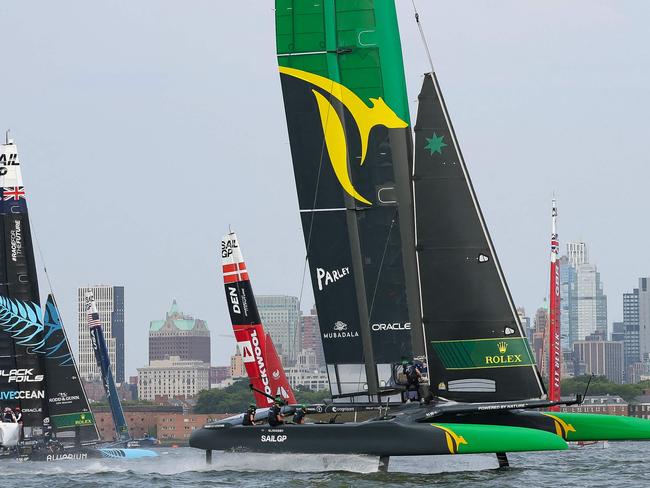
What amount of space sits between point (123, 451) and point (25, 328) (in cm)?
487

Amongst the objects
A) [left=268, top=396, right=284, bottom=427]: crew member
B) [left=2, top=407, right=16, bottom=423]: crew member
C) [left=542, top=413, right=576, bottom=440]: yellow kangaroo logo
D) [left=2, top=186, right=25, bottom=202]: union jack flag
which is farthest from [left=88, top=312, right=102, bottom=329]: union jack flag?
[left=542, top=413, right=576, bottom=440]: yellow kangaroo logo

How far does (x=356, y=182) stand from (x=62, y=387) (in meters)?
13.0

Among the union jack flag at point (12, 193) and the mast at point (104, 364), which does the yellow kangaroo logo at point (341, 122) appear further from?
the mast at point (104, 364)

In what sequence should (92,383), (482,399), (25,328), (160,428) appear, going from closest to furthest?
(482,399) → (25,328) → (160,428) → (92,383)

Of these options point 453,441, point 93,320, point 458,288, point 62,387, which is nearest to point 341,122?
point 458,288

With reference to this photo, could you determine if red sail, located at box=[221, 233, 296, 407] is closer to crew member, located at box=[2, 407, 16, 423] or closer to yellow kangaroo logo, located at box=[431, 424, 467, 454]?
crew member, located at box=[2, 407, 16, 423]

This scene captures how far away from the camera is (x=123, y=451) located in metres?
34.1

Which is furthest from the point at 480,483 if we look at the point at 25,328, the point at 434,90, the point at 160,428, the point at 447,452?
the point at 160,428

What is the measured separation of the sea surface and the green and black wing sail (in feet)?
4.52

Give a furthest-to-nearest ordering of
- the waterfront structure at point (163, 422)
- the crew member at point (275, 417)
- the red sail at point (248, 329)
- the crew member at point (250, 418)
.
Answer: the waterfront structure at point (163, 422), the red sail at point (248, 329), the crew member at point (250, 418), the crew member at point (275, 417)

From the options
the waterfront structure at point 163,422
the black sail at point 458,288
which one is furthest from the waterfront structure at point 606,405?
→ the black sail at point 458,288

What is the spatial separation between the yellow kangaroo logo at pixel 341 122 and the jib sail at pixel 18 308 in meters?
11.0

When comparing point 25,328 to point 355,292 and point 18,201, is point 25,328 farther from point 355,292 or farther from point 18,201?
point 355,292

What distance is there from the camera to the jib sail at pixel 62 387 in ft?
105
